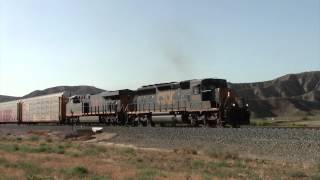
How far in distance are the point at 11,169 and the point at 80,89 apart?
562 feet

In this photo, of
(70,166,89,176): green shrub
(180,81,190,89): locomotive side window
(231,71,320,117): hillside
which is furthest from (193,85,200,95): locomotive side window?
(231,71,320,117): hillside

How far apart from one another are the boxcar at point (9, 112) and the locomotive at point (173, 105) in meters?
20.2

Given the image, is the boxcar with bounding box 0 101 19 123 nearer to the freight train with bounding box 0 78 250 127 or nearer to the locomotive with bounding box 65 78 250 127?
the freight train with bounding box 0 78 250 127

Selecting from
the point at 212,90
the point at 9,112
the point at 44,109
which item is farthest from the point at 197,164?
the point at 9,112

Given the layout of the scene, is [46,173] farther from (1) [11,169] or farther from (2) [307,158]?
(2) [307,158]

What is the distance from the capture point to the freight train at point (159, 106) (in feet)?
89.3

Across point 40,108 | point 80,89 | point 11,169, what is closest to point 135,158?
point 11,169

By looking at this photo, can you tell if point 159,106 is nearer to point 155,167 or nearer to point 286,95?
point 155,167

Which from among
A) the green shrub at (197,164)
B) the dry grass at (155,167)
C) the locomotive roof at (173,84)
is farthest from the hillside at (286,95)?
the green shrub at (197,164)

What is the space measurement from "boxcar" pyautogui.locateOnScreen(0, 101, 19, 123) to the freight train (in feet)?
33.1

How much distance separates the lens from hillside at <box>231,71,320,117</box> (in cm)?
10144

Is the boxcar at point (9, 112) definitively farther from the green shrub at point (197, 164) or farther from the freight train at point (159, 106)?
the green shrub at point (197, 164)

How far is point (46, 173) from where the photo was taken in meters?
13.2

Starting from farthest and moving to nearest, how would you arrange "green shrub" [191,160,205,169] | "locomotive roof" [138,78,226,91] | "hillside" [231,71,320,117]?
"hillside" [231,71,320,117]
"locomotive roof" [138,78,226,91]
"green shrub" [191,160,205,169]
